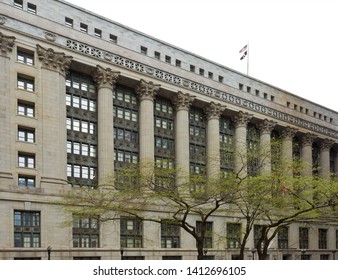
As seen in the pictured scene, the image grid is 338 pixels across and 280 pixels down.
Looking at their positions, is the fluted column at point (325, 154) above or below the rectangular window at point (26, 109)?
below

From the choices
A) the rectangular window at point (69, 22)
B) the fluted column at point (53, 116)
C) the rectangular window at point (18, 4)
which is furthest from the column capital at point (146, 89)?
the rectangular window at point (18, 4)

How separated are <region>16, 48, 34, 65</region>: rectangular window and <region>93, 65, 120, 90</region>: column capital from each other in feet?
26.9

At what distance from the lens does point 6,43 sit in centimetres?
4900

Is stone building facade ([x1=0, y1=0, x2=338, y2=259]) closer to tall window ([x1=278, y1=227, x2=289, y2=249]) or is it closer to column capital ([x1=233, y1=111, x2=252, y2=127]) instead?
column capital ([x1=233, y1=111, x2=252, y2=127])

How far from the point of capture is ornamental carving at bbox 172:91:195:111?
65812 mm

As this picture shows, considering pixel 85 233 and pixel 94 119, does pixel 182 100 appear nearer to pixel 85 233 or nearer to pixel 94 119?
pixel 94 119

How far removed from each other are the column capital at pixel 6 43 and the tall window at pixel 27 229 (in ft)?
55.7

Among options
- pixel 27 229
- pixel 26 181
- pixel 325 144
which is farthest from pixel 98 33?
pixel 325 144

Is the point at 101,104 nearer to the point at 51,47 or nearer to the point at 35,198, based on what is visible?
the point at 51,47

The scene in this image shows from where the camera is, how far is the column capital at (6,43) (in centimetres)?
4872

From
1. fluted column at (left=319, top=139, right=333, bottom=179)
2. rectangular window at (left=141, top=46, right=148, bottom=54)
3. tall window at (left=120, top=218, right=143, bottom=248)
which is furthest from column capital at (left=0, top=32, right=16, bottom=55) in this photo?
fluted column at (left=319, top=139, right=333, bottom=179)

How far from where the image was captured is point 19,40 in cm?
5038

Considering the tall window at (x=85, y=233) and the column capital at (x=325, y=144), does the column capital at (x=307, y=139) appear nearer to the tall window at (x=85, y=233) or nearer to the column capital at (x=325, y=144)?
the column capital at (x=325, y=144)
